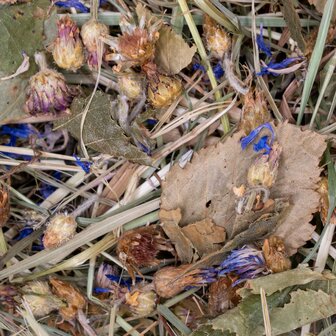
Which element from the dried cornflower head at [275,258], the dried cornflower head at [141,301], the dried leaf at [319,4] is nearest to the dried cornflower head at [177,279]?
the dried cornflower head at [141,301]

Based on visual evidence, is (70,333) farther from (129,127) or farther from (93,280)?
(129,127)

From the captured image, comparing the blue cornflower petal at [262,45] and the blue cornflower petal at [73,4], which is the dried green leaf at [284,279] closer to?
the blue cornflower petal at [262,45]

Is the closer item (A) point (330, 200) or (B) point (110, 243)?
(A) point (330, 200)

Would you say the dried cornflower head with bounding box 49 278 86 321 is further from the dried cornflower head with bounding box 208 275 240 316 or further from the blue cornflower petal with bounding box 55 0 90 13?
the blue cornflower petal with bounding box 55 0 90 13

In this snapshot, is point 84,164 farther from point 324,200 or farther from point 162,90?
point 324,200

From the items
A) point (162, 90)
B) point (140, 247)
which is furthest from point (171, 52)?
point (140, 247)

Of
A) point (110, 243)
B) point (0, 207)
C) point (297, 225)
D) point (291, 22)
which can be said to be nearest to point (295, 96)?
point (291, 22)
